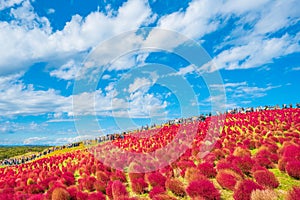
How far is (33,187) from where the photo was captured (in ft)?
31.8

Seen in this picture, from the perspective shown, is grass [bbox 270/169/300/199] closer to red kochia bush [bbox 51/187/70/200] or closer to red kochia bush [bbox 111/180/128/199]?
red kochia bush [bbox 111/180/128/199]

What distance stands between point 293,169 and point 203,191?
2841mm

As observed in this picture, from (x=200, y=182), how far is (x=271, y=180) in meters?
1.87

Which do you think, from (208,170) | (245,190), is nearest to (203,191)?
(245,190)

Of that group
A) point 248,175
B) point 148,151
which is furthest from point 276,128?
point 248,175

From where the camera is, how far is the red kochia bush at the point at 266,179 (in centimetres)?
580

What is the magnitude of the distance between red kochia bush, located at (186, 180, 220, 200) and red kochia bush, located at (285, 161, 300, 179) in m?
2.44

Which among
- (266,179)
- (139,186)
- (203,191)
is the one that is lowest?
(139,186)

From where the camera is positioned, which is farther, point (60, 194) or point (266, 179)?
point (60, 194)

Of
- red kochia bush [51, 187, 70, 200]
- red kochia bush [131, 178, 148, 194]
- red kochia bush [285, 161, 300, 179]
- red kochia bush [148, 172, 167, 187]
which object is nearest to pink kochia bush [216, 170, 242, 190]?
red kochia bush [285, 161, 300, 179]

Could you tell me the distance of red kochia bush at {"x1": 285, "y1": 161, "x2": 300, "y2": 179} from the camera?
6301 millimetres

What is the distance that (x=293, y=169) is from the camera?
20.9 feet

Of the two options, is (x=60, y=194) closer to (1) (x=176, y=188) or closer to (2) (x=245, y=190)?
(1) (x=176, y=188)

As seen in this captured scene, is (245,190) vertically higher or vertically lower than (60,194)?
higher
